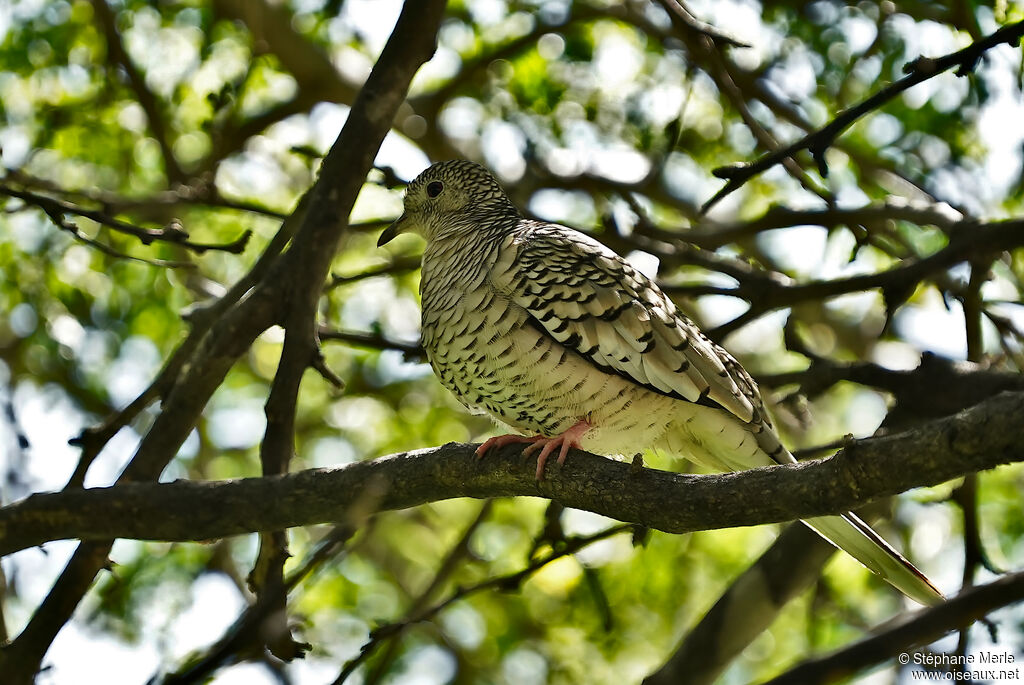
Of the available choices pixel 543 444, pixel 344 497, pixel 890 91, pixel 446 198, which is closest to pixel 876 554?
pixel 543 444

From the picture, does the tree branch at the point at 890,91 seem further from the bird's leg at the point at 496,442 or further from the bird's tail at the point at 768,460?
the bird's tail at the point at 768,460

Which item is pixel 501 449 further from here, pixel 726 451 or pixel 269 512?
pixel 726 451

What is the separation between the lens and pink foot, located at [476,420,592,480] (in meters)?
3.05

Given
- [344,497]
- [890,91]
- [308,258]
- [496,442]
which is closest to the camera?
[890,91]

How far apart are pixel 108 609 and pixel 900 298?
164 inches

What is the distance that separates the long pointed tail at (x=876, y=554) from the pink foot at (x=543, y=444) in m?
0.84

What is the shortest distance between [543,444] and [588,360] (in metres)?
0.50

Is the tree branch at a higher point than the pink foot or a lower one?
higher

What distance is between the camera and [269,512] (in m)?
3.10

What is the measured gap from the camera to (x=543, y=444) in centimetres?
331

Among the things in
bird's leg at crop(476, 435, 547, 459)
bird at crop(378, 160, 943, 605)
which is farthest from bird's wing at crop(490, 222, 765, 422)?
bird's leg at crop(476, 435, 547, 459)

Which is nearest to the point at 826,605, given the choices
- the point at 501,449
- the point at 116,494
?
the point at 501,449

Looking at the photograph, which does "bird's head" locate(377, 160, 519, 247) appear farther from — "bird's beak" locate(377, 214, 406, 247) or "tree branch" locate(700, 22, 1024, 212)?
"tree branch" locate(700, 22, 1024, 212)
